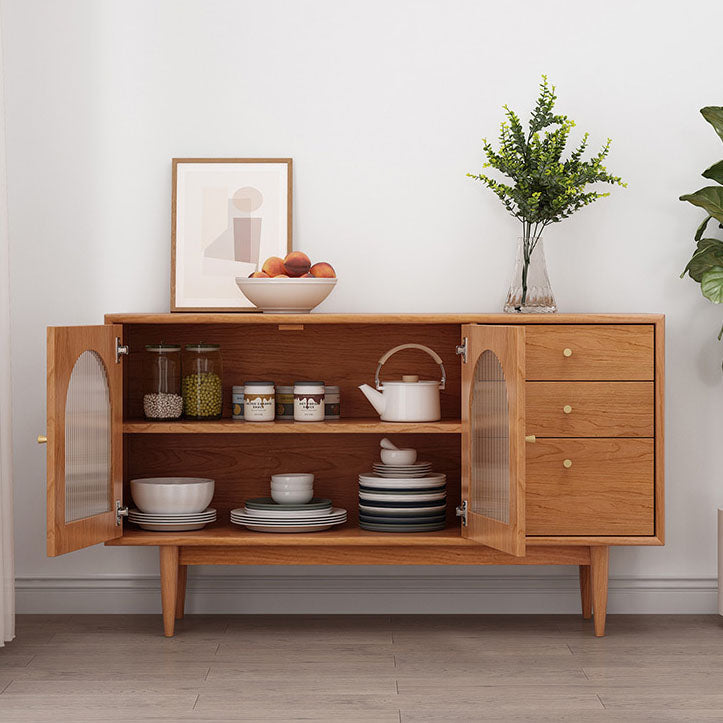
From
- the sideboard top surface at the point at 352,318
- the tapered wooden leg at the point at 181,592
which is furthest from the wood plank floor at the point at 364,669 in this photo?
the sideboard top surface at the point at 352,318

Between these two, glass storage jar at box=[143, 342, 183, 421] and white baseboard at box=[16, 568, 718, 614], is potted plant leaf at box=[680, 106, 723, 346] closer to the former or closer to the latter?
white baseboard at box=[16, 568, 718, 614]

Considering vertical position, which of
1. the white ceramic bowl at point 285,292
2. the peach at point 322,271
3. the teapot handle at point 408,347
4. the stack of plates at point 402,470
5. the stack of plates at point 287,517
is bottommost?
→ the stack of plates at point 287,517

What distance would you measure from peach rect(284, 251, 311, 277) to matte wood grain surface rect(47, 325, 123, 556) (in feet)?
1.66

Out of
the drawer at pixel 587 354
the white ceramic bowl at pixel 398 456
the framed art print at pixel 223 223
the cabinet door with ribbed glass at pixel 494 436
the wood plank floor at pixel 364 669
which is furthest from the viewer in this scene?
the framed art print at pixel 223 223

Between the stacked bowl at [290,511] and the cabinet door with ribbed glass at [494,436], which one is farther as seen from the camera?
the stacked bowl at [290,511]

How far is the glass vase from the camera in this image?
2785mm

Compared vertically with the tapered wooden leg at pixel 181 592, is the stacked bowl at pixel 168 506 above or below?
above

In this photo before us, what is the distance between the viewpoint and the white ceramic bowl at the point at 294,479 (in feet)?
9.04

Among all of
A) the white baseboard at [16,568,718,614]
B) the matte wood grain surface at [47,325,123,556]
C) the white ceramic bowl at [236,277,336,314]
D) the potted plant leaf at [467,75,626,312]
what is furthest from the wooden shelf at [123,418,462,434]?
the white baseboard at [16,568,718,614]

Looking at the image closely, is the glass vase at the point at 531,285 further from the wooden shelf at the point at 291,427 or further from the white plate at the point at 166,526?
the white plate at the point at 166,526

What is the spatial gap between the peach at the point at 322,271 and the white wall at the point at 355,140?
10.1 inches

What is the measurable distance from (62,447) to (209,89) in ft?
3.95

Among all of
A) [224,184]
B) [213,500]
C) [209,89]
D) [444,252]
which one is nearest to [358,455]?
[213,500]

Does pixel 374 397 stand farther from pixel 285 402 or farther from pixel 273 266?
pixel 273 266
